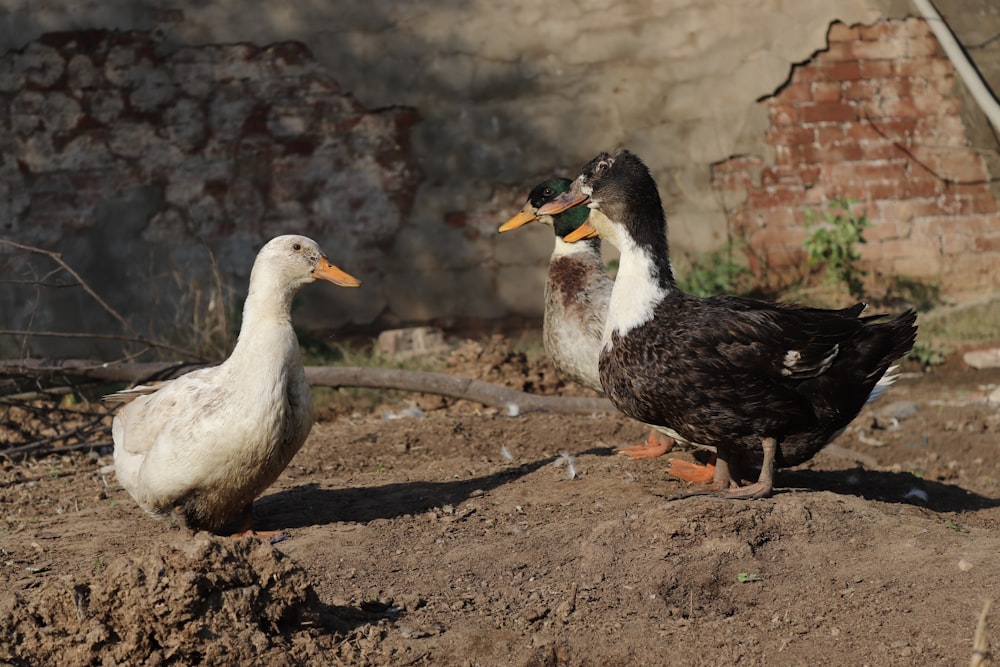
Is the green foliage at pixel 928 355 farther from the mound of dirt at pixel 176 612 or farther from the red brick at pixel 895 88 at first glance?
the mound of dirt at pixel 176 612

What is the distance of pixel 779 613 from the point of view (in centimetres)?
358

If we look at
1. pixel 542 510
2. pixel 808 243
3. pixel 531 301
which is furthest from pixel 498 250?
pixel 542 510

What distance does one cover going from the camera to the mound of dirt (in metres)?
3.11

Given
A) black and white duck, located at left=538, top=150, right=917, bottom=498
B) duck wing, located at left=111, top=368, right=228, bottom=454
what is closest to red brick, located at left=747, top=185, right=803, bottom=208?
black and white duck, located at left=538, top=150, right=917, bottom=498

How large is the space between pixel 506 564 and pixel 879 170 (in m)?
5.88

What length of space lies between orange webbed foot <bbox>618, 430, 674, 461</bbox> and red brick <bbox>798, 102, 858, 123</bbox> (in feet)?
13.2

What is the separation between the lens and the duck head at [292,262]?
448cm

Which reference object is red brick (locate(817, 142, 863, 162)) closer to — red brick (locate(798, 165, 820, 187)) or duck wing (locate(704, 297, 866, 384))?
red brick (locate(798, 165, 820, 187))

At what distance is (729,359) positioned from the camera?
171 inches

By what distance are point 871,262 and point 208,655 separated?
6864 millimetres

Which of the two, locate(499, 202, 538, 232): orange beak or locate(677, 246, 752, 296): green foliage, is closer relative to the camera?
locate(499, 202, 538, 232): orange beak

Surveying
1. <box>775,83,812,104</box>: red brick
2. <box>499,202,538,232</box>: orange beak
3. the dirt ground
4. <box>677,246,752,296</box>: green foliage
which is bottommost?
the dirt ground

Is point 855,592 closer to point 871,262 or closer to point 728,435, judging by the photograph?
point 728,435

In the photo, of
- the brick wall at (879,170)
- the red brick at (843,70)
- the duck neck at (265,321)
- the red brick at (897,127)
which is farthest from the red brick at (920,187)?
the duck neck at (265,321)
